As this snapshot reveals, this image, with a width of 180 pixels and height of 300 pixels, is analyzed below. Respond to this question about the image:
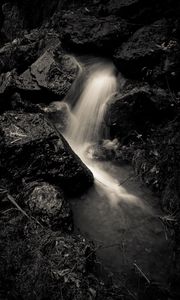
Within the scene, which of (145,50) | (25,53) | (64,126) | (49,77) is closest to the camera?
(145,50)

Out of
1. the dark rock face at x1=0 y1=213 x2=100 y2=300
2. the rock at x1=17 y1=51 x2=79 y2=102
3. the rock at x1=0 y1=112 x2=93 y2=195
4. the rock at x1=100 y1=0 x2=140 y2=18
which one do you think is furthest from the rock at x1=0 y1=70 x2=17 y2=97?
the dark rock face at x1=0 y1=213 x2=100 y2=300

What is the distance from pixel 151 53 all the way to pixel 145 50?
0.18 meters

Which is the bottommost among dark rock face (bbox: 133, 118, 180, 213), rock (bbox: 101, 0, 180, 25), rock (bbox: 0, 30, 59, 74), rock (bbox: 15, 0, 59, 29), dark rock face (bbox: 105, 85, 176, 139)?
dark rock face (bbox: 133, 118, 180, 213)

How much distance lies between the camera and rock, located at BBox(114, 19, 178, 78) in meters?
7.04

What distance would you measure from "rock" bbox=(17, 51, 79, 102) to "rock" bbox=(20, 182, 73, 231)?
3071 millimetres

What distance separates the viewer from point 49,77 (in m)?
7.66

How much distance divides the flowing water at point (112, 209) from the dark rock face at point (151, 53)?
586mm

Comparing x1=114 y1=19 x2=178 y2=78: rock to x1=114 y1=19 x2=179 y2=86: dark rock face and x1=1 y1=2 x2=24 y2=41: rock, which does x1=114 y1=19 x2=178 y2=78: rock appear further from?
x1=1 y1=2 x2=24 y2=41: rock

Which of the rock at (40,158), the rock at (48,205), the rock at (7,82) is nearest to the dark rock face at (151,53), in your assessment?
the rock at (7,82)

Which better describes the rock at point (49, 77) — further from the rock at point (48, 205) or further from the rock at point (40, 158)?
the rock at point (48, 205)

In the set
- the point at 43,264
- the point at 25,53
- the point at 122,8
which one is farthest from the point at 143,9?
the point at 43,264

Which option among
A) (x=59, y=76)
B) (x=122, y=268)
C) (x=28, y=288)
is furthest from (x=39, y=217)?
(x=59, y=76)

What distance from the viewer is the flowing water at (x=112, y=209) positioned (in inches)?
181

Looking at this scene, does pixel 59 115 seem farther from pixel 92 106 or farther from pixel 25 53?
pixel 25 53
